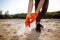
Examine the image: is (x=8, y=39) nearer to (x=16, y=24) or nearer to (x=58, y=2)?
(x=16, y=24)

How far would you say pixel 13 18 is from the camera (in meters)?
1.35

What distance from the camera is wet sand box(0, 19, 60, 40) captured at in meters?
1.23

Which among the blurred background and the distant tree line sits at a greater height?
the blurred background

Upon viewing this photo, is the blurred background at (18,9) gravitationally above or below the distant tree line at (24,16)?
above

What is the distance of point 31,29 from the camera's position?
1.29 metres

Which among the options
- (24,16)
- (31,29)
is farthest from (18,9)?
(31,29)

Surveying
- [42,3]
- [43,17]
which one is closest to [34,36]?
[43,17]

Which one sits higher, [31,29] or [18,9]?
[18,9]

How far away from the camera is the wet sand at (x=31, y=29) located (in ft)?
4.05

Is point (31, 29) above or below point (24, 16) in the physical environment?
below

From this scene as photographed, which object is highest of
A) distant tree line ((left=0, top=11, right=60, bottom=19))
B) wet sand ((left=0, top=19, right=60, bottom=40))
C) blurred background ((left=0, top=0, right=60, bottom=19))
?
blurred background ((left=0, top=0, right=60, bottom=19))

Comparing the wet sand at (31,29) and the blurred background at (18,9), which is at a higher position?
the blurred background at (18,9)

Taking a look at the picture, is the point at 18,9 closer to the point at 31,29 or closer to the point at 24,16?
the point at 24,16

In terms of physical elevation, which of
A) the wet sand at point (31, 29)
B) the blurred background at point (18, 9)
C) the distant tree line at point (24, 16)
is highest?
the blurred background at point (18, 9)
